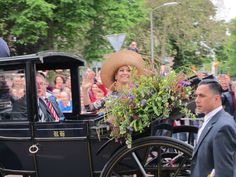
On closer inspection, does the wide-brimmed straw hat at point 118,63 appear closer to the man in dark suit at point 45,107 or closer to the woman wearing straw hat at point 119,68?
the woman wearing straw hat at point 119,68

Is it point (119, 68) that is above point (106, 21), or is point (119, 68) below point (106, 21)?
below

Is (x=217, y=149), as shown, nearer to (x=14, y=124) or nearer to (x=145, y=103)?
(x=145, y=103)

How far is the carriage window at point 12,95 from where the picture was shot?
4.96 meters

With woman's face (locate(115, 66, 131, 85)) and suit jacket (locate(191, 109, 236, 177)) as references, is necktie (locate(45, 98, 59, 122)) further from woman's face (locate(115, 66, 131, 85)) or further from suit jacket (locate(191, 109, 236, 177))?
suit jacket (locate(191, 109, 236, 177))

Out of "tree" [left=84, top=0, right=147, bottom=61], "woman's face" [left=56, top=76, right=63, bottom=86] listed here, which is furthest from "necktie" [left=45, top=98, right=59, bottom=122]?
"tree" [left=84, top=0, right=147, bottom=61]

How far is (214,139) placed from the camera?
336 centimetres

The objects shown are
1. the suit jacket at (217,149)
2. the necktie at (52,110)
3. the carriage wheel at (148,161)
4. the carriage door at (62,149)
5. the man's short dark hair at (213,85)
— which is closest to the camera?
the suit jacket at (217,149)

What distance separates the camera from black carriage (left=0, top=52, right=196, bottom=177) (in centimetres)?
461

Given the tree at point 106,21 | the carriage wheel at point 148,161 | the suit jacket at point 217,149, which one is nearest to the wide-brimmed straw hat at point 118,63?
the carriage wheel at point 148,161

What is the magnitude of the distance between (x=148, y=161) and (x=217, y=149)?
165cm

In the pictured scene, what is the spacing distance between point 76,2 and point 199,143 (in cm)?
1270

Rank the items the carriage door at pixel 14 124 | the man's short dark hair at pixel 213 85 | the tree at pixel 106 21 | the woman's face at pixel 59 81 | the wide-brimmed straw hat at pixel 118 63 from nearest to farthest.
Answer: the man's short dark hair at pixel 213 85 < the carriage door at pixel 14 124 < the wide-brimmed straw hat at pixel 118 63 < the woman's face at pixel 59 81 < the tree at pixel 106 21

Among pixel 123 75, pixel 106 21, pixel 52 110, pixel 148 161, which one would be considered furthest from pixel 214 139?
pixel 106 21

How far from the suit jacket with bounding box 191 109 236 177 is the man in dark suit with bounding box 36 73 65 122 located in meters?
2.19
